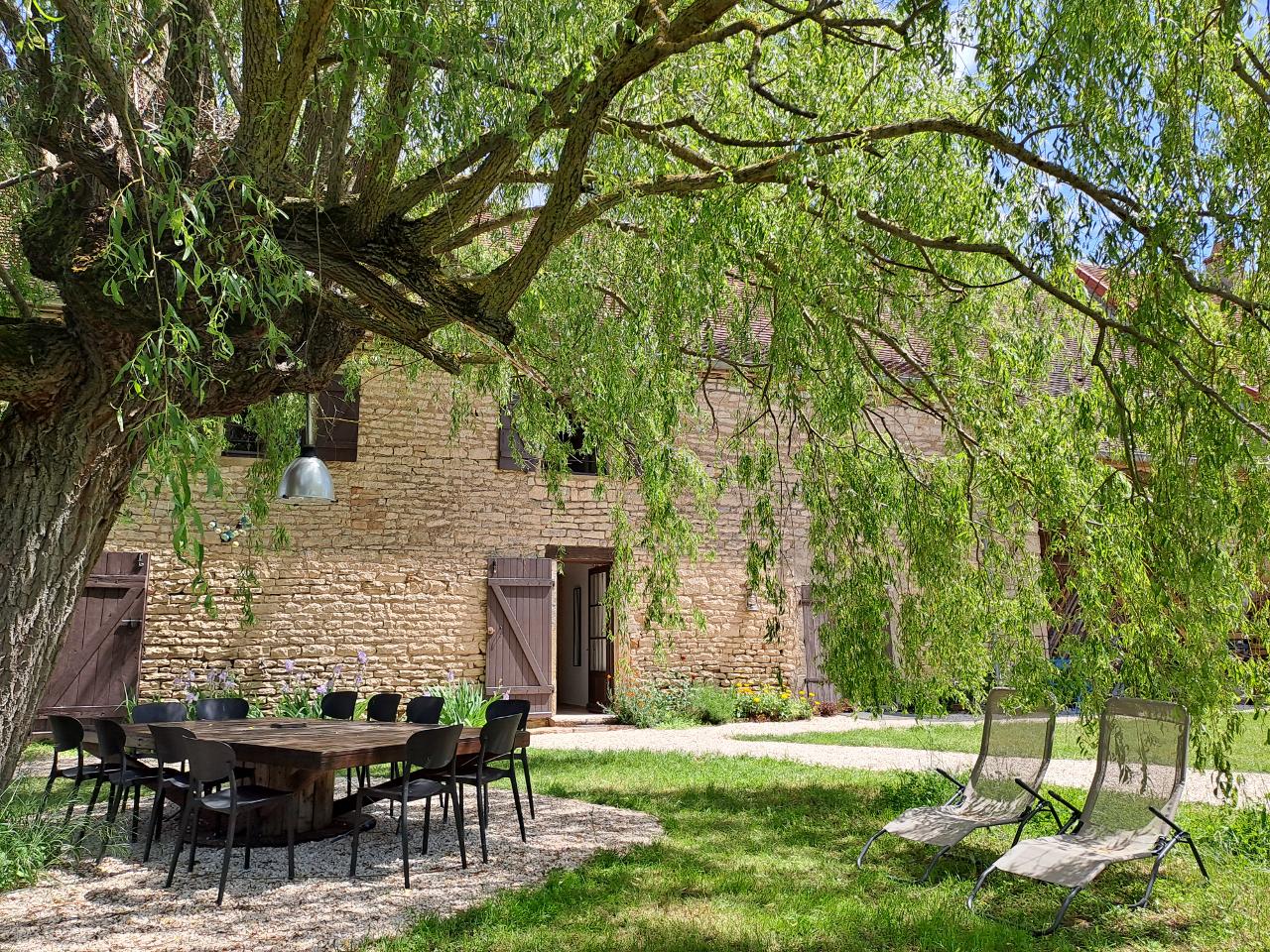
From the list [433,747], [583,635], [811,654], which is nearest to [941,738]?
[811,654]

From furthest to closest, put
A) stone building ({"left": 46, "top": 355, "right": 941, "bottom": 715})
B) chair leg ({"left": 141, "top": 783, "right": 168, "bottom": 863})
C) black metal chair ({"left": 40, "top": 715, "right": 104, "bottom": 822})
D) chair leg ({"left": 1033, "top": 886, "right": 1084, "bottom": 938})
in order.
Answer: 1. stone building ({"left": 46, "top": 355, "right": 941, "bottom": 715})
2. black metal chair ({"left": 40, "top": 715, "right": 104, "bottom": 822})
3. chair leg ({"left": 141, "top": 783, "right": 168, "bottom": 863})
4. chair leg ({"left": 1033, "top": 886, "right": 1084, "bottom": 938})

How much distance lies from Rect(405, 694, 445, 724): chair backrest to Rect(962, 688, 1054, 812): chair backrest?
349 centimetres

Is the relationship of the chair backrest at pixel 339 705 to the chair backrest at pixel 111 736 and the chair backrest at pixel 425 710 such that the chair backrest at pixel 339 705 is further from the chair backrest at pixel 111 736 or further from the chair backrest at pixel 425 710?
the chair backrest at pixel 111 736

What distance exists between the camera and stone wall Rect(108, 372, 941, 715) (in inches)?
374

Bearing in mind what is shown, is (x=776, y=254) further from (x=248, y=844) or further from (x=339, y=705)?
(x=339, y=705)

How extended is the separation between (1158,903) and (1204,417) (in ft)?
6.59

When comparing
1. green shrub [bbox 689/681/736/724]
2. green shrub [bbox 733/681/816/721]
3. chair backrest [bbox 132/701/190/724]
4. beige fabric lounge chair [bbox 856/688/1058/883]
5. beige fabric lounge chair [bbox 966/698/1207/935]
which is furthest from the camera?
green shrub [bbox 733/681/816/721]

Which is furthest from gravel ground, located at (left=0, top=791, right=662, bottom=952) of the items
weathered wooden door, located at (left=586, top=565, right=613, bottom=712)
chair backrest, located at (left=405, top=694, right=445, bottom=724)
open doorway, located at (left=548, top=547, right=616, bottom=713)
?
weathered wooden door, located at (left=586, top=565, right=613, bottom=712)

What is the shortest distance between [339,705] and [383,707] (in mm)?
353

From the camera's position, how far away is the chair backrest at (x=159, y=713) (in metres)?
5.80

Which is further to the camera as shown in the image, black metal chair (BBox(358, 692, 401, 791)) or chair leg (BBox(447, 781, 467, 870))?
black metal chair (BBox(358, 692, 401, 791))

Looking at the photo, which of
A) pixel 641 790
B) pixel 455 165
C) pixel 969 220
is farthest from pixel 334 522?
pixel 969 220

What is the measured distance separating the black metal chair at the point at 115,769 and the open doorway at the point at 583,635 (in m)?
6.23

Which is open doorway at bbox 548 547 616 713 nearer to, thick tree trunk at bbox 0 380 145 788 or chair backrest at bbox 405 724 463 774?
chair backrest at bbox 405 724 463 774
